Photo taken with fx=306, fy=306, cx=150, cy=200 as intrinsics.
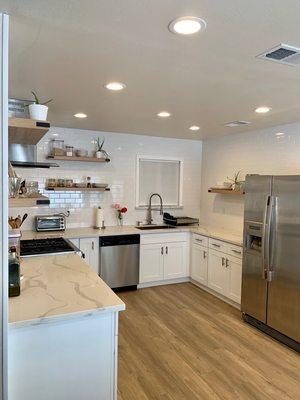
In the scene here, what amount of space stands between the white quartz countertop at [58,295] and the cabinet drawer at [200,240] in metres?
2.39

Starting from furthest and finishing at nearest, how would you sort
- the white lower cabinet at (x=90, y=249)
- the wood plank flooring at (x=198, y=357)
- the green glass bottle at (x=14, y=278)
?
the white lower cabinet at (x=90, y=249) < the wood plank flooring at (x=198, y=357) < the green glass bottle at (x=14, y=278)

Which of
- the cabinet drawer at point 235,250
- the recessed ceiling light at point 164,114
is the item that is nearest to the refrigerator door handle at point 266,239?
the cabinet drawer at point 235,250

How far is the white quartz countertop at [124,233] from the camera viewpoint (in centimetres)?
394

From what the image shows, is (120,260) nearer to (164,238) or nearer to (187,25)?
(164,238)

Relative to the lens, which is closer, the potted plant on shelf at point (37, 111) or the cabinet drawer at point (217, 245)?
the potted plant on shelf at point (37, 111)

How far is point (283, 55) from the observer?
180 cm

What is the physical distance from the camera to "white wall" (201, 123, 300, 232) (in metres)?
3.78

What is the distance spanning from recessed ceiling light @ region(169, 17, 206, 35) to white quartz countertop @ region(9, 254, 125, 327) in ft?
4.82

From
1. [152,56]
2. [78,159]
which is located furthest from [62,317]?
[78,159]

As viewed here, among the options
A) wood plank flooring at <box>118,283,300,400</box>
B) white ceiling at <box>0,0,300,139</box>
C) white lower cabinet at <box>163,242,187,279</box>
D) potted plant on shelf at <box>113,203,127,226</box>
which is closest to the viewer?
white ceiling at <box>0,0,300,139</box>

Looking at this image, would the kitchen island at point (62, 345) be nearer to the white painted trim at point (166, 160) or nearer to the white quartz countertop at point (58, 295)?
the white quartz countertop at point (58, 295)

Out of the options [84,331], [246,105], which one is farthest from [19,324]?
[246,105]

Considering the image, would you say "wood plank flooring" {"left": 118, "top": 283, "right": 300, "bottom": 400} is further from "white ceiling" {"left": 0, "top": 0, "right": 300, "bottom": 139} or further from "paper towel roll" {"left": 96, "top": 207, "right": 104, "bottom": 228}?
"white ceiling" {"left": 0, "top": 0, "right": 300, "bottom": 139}

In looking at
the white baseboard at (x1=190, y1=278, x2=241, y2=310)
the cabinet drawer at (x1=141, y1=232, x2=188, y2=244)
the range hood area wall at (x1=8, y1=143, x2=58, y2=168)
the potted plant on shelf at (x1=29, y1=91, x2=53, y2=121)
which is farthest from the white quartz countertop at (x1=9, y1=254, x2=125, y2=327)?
the white baseboard at (x1=190, y1=278, x2=241, y2=310)
